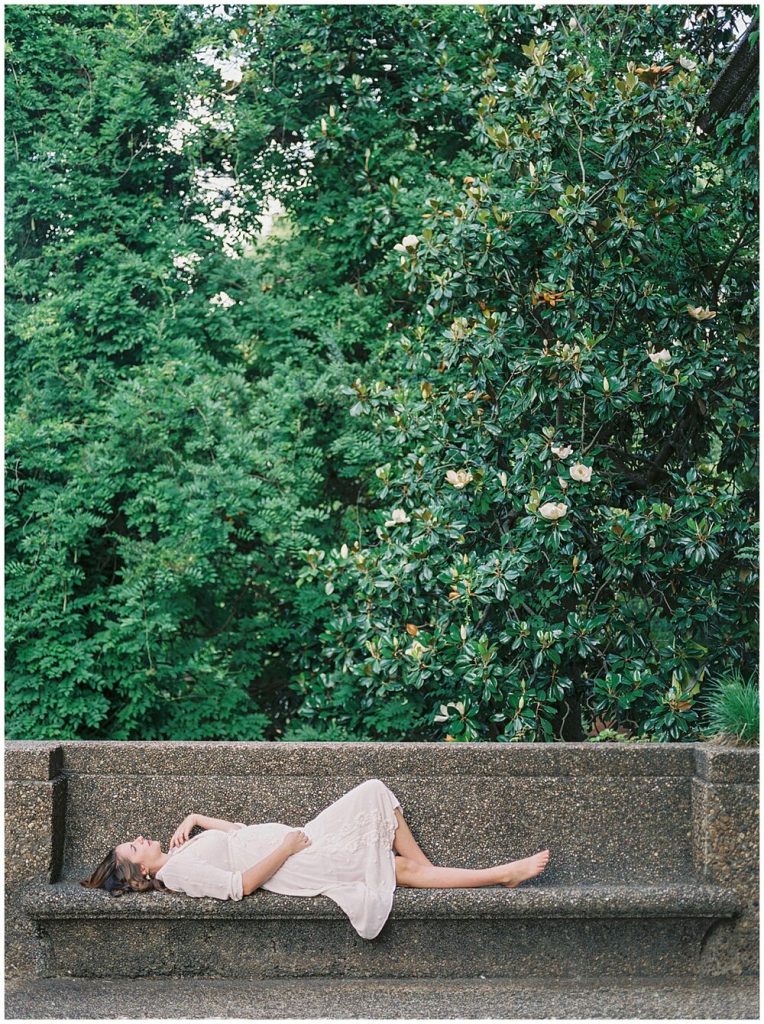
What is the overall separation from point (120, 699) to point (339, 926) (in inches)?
103

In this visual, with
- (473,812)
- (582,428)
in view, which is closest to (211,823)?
(473,812)

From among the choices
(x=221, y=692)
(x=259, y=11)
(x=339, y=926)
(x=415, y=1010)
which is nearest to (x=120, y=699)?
(x=221, y=692)

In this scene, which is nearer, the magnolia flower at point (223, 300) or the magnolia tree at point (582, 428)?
the magnolia tree at point (582, 428)

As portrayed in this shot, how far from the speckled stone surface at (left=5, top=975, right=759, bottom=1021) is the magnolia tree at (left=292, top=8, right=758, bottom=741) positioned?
3.96 ft

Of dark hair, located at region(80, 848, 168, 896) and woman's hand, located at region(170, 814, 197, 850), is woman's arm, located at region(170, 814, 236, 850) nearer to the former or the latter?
woman's hand, located at region(170, 814, 197, 850)

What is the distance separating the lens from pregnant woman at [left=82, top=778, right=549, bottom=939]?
3.59m

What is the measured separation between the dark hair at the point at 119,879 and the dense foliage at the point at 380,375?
62.3 inches

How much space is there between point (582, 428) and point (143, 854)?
103 inches

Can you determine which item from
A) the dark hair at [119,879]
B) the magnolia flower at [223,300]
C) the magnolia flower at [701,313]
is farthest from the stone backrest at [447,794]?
the magnolia flower at [223,300]

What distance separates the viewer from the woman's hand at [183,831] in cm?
377

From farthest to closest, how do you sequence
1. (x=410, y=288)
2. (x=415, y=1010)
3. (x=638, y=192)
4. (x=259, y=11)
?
(x=259, y=11) → (x=410, y=288) → (x=638, y=192) → (x=415, y=1010)

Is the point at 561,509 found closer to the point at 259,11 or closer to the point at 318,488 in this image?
the point at 318,488

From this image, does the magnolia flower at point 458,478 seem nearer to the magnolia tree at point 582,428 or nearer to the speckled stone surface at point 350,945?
the magnolia tree at point 582,428

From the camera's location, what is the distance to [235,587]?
5.99 metres
